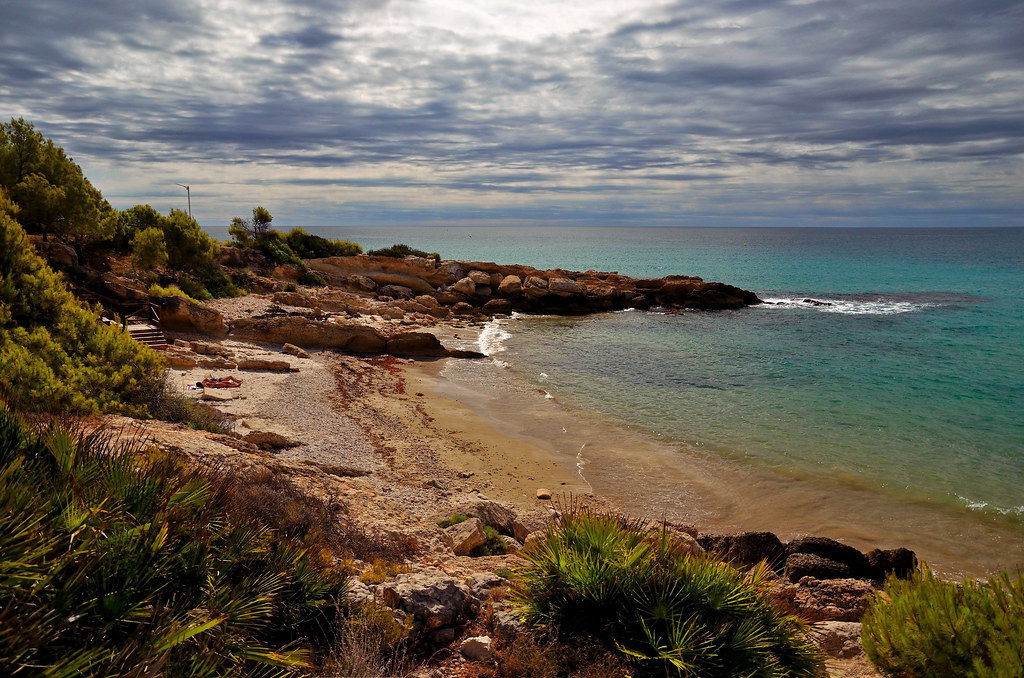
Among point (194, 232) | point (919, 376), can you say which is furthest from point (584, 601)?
point (194, 232)

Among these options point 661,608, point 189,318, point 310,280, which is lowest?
point 661,608

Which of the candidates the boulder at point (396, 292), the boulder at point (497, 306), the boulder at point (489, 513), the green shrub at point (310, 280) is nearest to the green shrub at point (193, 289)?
the green shrub at point (310, 280)

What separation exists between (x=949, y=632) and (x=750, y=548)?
20.5 ft

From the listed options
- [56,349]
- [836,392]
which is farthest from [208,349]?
→ [836,392]

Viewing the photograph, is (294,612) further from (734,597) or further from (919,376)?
(919,376)

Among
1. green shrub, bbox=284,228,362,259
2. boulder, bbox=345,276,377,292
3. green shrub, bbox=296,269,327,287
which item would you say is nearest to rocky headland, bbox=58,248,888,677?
green shrub, bbox=296,269,327,287

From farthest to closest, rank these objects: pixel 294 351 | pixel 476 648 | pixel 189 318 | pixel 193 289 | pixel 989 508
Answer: pixel 193 289 → pixel 294 351 → pixel 189 318 → pixel 989 508 → pixel 476 648

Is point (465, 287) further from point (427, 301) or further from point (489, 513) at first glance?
point (489, 513)

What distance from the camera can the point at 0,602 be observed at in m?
2.76

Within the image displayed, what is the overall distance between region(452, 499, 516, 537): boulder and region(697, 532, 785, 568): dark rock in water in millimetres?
3793

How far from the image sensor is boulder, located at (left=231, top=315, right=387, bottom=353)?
25297 mm

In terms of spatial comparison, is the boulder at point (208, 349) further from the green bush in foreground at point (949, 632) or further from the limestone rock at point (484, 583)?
the green bush in foreground at point (949, 632)

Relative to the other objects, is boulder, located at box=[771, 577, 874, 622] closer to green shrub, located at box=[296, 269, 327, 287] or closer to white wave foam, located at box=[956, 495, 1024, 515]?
white wave foam, located at box=[956, 495, 1024, 515]

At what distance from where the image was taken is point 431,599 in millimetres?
5949
